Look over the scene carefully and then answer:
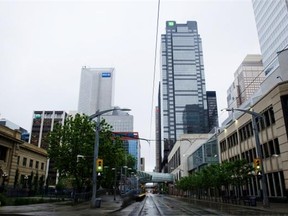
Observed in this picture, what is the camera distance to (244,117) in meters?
47.7

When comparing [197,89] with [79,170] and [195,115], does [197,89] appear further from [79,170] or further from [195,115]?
[79,170]

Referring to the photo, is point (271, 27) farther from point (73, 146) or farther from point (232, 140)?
point (73, 146)

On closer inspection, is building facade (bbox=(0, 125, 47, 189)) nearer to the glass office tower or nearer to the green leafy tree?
the green leafy tree

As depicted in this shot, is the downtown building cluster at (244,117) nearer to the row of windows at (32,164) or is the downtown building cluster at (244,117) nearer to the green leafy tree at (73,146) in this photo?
the green leafy tree at (73,146)

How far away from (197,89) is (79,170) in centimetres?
15746

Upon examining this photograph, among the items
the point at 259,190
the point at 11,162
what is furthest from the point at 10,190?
the point at 259,190

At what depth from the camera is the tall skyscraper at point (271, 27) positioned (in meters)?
97.2

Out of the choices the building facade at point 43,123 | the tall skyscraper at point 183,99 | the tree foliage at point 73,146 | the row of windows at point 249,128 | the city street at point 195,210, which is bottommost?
the city street at point 195,210

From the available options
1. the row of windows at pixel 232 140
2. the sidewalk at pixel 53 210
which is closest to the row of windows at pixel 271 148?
the row of windows at pixel 232 140

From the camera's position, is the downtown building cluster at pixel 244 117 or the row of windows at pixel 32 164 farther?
the row of windows at pixel 32 164

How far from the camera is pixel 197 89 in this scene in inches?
7343

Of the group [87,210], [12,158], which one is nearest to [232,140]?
[87,210]

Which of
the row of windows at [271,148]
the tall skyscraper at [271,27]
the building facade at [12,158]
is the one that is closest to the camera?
the row of windows at [271,148]

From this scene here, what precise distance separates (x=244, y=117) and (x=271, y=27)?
7539 cm
